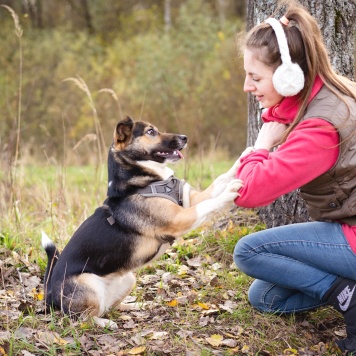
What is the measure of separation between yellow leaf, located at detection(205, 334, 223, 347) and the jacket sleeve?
0.95 metres

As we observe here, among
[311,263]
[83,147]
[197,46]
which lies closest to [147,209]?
[311,263]

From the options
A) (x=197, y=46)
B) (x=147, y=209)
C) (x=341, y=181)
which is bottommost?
(x=147, y=209)

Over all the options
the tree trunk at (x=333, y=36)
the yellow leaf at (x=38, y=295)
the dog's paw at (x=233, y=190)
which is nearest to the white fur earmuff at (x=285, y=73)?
the dog's paw at (x=233, y=190)

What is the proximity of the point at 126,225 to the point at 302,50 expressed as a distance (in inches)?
62.1

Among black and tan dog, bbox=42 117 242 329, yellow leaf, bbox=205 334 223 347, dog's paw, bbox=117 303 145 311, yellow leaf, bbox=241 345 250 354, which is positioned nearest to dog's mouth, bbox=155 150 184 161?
black and tan dog, bbox=42 117 242 329

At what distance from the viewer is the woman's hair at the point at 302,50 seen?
308 centimetres

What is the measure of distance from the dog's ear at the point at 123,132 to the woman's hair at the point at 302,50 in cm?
105

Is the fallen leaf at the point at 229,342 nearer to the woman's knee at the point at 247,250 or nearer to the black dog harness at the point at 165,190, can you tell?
the woman's knee at the point at 247,250

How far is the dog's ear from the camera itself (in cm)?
384

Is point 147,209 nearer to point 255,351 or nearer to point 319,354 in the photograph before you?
point 255,351

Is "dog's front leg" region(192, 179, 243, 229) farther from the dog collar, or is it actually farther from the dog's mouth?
the dog's mouth

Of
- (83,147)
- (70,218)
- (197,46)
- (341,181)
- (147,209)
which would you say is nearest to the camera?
(341,181)

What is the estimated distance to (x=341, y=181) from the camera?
123 inches

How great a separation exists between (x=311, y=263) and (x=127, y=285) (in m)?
1.30
